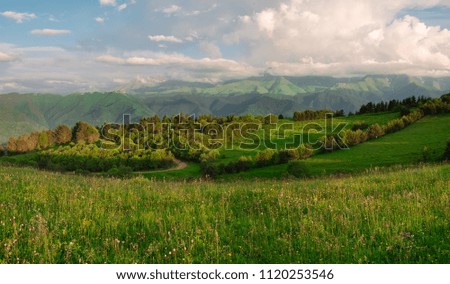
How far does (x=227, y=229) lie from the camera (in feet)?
29.2

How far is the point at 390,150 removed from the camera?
3799 inches

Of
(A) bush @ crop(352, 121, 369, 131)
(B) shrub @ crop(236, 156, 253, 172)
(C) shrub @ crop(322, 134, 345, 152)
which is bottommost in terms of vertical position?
(B) shrub @ crop(236, 156, 253, 172)

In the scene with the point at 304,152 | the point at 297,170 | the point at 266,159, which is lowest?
the point at 266,159

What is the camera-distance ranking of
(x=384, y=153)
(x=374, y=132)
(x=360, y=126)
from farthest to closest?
(x=360, y=126)
(x=374, y=132)
(x=384, y=153)

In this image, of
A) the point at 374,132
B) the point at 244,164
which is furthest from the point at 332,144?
the point at 244,164

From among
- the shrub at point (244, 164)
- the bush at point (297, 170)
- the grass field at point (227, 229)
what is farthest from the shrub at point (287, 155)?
the grass field at point (227, 229)

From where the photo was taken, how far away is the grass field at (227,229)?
7.19 m

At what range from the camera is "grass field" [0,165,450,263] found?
7188 millimetres

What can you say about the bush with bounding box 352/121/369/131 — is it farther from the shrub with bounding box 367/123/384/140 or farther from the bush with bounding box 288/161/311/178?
the bush with bounding box 288/161/311/178

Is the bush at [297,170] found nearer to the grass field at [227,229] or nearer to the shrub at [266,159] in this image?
the shrub at [266,159]

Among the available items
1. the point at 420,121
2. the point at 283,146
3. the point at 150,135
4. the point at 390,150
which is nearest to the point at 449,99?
the point at 420,121

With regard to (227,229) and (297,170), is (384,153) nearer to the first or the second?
(297,170)

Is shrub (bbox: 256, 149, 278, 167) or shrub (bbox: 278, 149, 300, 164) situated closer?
shrub (bbox: 278, 149, 300, 164)

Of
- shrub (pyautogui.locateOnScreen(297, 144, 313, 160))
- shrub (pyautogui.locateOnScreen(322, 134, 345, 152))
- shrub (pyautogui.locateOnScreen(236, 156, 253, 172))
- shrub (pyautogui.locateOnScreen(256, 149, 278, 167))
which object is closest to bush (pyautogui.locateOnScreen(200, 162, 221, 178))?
shrub (pyautogui.locateOnScreen(236, 156, 253, 172))
